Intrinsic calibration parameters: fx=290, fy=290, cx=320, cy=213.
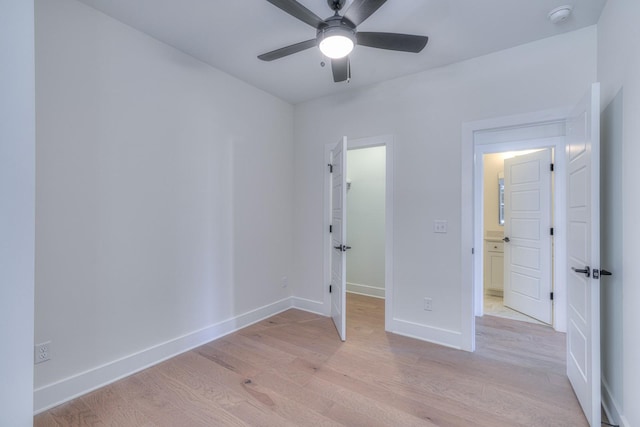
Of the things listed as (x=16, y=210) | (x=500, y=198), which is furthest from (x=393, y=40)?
(x=500, y=198)

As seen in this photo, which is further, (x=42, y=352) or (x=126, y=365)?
(x=126, y=365)

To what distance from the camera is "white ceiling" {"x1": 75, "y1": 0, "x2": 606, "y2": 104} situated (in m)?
2.00

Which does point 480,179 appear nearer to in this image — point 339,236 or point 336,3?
point 339,236

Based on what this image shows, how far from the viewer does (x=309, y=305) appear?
12.2 feet

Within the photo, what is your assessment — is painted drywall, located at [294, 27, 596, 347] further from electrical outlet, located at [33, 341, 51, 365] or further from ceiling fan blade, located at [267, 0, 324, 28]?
electrical outlet, located at [33, 341, 51, 365]

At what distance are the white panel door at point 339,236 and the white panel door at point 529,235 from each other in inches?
90.2

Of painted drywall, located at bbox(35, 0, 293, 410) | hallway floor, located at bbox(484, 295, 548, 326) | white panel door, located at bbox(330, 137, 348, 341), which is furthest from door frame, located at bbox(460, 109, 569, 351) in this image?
painted drywall, located at bbox(35, 0, 293, 410)

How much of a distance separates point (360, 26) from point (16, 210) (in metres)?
2.33

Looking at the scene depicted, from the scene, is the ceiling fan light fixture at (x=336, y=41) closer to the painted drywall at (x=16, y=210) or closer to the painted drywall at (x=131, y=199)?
the painted drywall at (x=16, y=210)

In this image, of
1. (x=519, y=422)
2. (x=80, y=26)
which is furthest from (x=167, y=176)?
(x=519, y=422)

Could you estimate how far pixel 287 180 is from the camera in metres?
3.82

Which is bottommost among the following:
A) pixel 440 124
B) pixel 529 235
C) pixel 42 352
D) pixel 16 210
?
pixel 42 352

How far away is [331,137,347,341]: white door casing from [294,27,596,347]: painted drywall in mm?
501

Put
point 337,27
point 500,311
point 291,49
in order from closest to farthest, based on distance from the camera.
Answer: point 337,27 → point 291,49 → point 500,311
